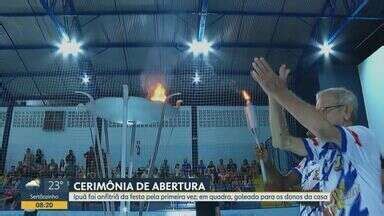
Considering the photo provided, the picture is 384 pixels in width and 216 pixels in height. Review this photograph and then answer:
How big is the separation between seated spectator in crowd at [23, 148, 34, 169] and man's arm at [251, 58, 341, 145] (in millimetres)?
9512

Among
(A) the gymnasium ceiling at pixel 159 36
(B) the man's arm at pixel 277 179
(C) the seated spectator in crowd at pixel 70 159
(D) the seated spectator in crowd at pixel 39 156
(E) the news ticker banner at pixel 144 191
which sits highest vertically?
(A) the gymnasium ceiling at pixel 159 36

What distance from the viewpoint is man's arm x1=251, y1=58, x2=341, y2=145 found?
1158 millimetres

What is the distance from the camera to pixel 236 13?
9.14m

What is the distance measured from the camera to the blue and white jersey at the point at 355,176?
1.29 metres

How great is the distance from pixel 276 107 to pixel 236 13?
792 cm

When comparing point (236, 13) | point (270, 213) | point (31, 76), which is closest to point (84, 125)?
point (31, 76)

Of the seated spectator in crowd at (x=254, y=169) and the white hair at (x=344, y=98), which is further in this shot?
the seated spectator in crowd at (x=254, y=169)

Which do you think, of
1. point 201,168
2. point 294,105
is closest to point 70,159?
point 201,168

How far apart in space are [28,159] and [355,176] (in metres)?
9.80

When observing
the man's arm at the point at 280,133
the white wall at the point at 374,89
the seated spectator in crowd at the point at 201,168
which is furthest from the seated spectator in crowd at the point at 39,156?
the man's arm at the point at 280,133

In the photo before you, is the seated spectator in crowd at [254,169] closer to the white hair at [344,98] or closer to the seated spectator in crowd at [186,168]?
the seated spectator in crowd at [186,168]

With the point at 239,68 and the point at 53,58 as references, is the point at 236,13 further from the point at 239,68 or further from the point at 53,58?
the point at 53,58

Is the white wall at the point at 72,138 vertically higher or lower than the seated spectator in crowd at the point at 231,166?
higher

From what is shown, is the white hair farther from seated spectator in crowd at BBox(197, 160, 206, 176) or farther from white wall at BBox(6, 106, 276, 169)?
seated spectator in crowd at BBox(197, 160, 206, 176)
